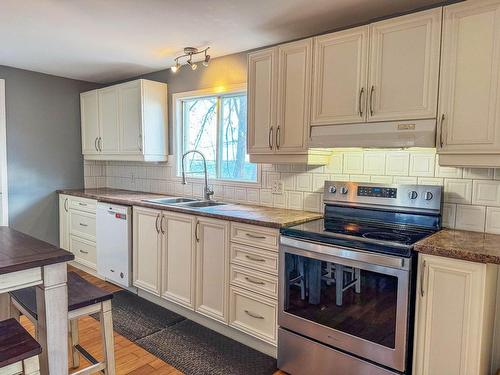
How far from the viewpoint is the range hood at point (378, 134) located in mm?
1842

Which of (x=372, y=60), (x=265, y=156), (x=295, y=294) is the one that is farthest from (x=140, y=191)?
(x=372, y=60)

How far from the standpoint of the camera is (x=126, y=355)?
233 cm

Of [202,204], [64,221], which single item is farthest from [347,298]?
[64,221]

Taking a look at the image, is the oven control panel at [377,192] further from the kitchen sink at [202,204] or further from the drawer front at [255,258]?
the kitchen sink at [202,204]

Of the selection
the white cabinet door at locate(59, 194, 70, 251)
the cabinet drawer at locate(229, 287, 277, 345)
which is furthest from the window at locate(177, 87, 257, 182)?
the white cabinet door at locate(59, 194, 70, 251)

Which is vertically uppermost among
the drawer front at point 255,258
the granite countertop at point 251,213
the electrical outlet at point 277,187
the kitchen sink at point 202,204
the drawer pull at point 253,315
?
the electrical outlet at point 277,187

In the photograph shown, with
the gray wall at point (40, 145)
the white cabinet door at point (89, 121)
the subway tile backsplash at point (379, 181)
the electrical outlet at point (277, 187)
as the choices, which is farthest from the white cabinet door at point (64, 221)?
the electrical outlet at point (277, 187)

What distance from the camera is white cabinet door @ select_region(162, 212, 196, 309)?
8.86 ft

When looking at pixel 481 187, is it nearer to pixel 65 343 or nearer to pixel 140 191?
pixel 65 343

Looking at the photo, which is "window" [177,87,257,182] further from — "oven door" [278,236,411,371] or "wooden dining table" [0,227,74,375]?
"wooden dining table" [0,227,74,375]

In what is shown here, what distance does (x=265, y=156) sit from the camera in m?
2.60

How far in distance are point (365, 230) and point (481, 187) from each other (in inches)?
26.8

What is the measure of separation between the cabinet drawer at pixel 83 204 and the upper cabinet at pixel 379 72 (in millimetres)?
2561

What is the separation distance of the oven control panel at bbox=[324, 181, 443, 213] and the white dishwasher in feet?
6.12
